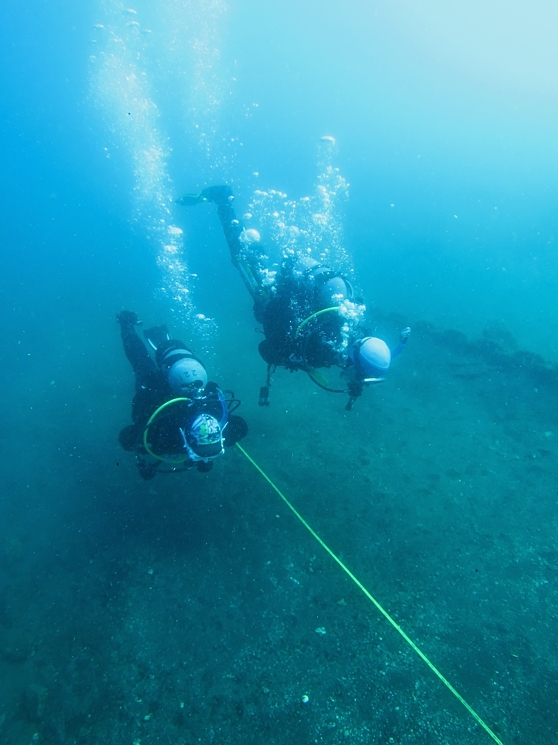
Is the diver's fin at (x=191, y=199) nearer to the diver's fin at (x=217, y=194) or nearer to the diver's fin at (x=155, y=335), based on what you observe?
the diver's fin at (x=217, y=194)

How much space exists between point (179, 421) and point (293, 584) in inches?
118

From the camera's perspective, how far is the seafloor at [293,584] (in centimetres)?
411

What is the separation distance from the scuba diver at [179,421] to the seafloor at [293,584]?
6.34 ft

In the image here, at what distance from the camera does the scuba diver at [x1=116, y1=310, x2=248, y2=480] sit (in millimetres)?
4391

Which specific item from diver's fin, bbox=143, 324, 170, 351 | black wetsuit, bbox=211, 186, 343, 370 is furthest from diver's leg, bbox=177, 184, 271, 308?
diver's fin, bbox=143, 324, 170, 351

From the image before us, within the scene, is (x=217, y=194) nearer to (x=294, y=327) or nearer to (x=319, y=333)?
(x=294, y=327)

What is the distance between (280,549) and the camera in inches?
220

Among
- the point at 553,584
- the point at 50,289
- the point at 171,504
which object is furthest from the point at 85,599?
the point at 50,289

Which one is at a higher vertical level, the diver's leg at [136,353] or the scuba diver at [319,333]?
the scuba diver at [319,333]

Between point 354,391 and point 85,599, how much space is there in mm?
5190

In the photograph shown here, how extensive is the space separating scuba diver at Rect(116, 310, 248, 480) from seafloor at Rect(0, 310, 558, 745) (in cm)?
193

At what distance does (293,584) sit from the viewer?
203 inches

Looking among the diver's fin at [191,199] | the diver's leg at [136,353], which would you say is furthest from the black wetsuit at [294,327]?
the diver's fin at [191,199]

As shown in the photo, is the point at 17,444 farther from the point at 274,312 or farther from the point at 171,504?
the point at 274,312
